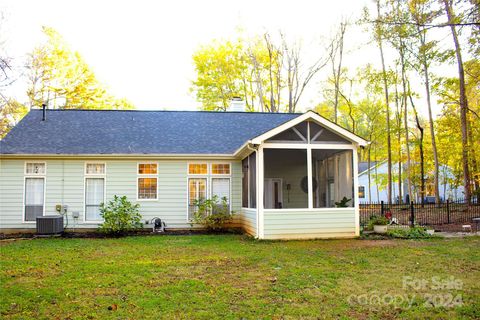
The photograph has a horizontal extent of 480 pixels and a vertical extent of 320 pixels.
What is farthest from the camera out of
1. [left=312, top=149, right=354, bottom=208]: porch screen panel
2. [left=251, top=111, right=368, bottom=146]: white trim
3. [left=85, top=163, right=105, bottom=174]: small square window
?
[left=85, top=163, right=105, bottom=174]: small square window

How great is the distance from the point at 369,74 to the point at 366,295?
22.7 meters

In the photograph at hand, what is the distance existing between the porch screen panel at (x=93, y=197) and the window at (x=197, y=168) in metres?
3.00

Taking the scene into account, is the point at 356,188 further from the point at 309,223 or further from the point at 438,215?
the point at 438,215

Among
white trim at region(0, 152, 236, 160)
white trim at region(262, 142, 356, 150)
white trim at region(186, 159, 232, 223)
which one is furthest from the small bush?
white trim at region(0, 152, 236, 160)

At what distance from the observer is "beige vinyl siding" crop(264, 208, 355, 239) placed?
1154 centimetres

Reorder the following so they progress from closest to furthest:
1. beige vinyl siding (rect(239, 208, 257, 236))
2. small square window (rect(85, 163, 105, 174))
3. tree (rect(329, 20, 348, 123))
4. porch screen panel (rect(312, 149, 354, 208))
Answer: beige vinyl siding (rect(239, 208, 257, 236)) < porch screen panel (rect(312, 149, 354, 208)) < small square window (rect(85, 163, 105, 174)) < tree (rect(329, 20, 348, 123))

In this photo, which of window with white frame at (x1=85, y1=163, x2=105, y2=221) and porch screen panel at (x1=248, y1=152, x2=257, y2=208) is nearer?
porch screen panel at (x1=248, y1=152, x2=257, y2=208)

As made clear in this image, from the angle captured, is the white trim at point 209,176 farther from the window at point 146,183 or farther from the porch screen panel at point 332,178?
the porch screen panel at point 332,178

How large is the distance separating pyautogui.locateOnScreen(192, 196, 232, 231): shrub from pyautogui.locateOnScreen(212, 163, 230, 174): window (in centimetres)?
97

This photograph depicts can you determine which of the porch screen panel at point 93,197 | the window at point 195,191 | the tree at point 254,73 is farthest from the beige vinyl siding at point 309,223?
the tree at point 254,73

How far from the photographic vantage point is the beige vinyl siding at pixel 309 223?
11.5 m

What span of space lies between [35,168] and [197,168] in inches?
214

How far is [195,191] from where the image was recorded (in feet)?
47.5

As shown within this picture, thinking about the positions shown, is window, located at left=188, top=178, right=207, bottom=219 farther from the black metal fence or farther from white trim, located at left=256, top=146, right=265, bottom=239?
the black metal fence
